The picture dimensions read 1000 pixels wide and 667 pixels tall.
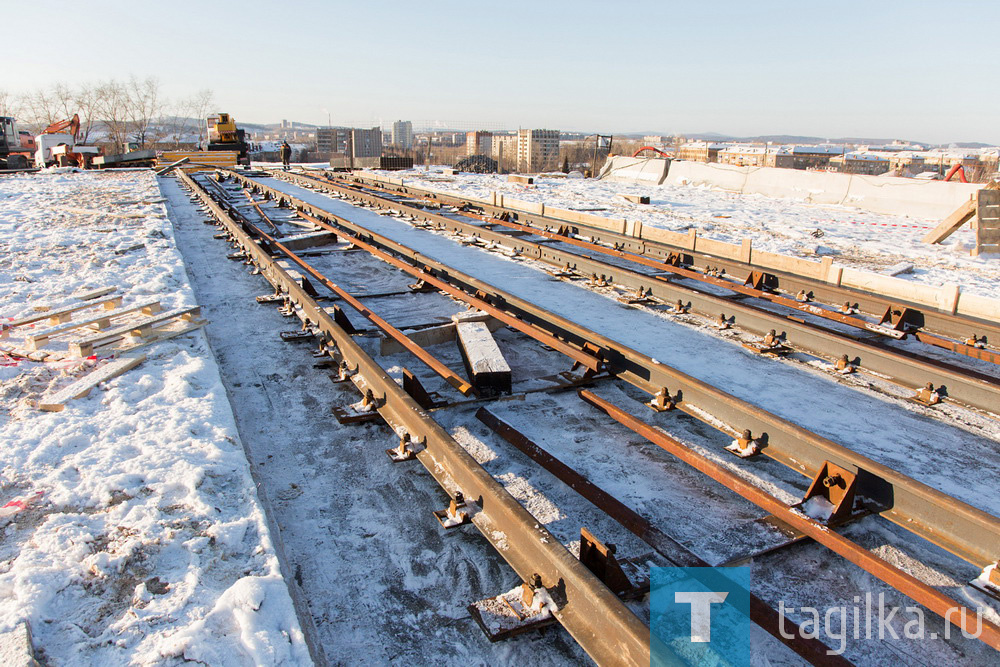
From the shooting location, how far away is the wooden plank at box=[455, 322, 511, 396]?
5070 mm

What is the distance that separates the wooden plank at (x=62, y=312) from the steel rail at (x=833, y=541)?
608 cm

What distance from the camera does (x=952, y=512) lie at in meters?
3.22

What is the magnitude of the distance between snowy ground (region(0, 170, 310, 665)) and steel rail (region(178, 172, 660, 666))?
41.2 inches

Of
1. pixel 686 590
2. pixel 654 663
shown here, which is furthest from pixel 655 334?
pixel 654 663

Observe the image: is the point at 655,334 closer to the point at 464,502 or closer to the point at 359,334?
the point at 359,334

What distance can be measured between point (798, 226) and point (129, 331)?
1663cm

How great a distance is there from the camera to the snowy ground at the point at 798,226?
465 inches

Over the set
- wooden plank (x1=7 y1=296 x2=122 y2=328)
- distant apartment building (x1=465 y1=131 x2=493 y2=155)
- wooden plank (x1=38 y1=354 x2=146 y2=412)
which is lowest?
wooden plank (x1=38 y1=354 x2=146 y2=412)

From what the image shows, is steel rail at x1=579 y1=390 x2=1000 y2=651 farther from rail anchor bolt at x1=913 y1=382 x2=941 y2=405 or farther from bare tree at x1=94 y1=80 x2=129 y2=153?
bare tree at x1=94 y1=80 x2=129 y2=153

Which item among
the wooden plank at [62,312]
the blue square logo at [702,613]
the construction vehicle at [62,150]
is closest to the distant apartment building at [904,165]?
the blue square logo at [702,613]

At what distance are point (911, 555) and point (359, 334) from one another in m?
5.24

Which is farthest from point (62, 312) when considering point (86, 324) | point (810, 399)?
point (810, 399)

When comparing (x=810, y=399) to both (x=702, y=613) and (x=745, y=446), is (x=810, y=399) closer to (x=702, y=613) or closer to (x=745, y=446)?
(x=745, y=446)

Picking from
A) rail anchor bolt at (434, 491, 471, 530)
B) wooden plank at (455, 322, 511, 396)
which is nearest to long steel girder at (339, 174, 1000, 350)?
wooden plank at (455, 322, 511, 396)
